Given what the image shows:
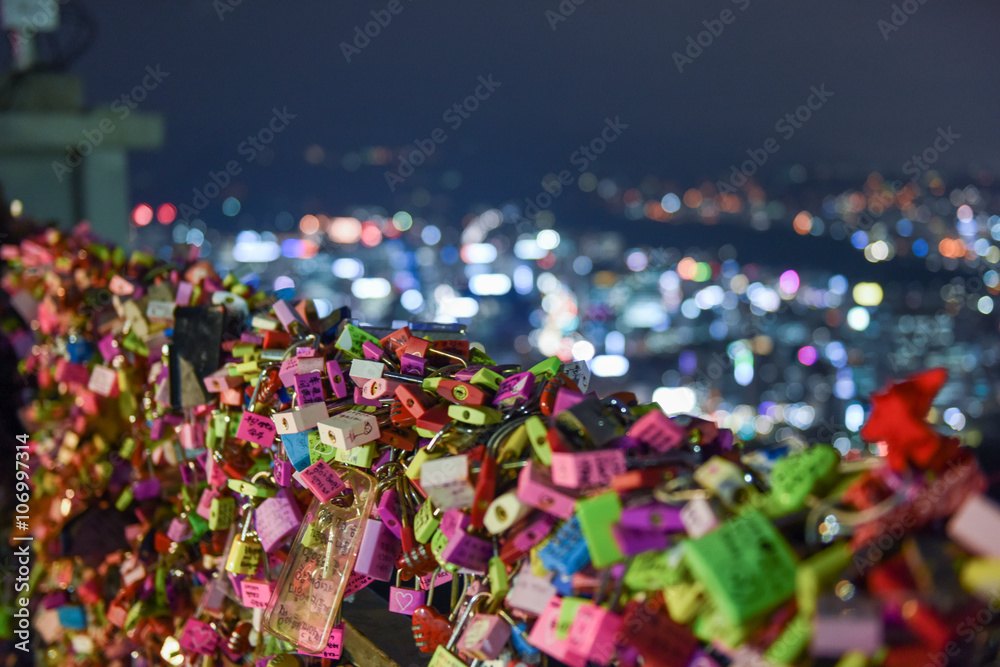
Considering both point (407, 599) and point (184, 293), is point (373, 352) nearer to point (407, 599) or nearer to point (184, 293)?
point (407, 599)

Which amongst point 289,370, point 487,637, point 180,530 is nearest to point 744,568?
point 487,637

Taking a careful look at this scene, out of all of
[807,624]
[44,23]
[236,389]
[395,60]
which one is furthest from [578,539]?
[395,60]

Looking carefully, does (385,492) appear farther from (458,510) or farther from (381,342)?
(381,342)

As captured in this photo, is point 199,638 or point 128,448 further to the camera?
point 128,448

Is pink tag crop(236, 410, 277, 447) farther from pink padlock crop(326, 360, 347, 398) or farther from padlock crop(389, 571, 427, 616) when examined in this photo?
padlock crop(389, 571, 427, 616)

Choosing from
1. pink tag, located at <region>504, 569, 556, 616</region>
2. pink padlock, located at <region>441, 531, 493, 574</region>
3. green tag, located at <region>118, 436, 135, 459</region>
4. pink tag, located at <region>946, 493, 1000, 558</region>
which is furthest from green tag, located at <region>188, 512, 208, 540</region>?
pink tag, located at <region>946, 493, 1000, 558</region>

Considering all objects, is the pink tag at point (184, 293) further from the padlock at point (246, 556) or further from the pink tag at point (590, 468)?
the pink tag at point (590, 468)

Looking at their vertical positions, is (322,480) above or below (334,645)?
above
